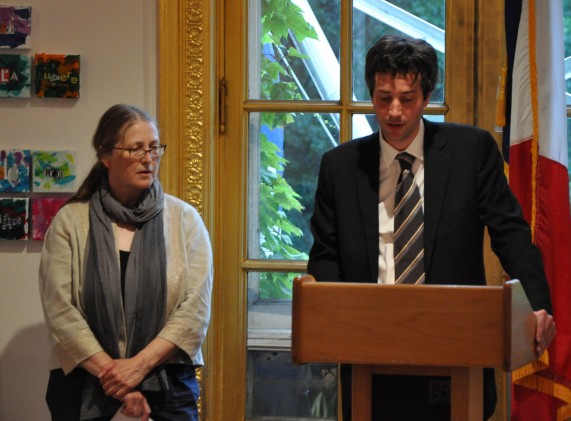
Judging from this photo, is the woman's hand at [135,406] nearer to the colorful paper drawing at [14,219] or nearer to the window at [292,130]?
the window at [292,130]

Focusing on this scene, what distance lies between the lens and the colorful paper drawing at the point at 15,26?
327cm

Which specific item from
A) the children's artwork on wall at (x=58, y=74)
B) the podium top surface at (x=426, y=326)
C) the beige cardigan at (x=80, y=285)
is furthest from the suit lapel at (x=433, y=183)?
the children's artwork on wall at (x=58, y=74)

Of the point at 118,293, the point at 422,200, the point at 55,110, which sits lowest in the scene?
the point at 118,293

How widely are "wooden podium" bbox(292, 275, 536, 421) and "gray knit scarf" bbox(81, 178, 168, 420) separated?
1.07 metres

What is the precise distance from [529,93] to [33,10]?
5.67 feet

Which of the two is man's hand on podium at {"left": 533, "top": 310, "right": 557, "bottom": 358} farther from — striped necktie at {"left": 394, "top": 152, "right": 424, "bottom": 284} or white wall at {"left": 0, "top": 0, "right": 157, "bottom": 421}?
white wall at {"left": 0, "top": 0, "right": 157, "bottom": 421}

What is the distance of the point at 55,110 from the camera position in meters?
3.29

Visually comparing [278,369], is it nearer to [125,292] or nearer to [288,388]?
[288,388]

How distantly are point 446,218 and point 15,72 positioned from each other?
72.5 inches

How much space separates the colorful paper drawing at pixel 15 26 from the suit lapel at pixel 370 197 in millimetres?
1613

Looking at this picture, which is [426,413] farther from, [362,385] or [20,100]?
Answer: [20,100]

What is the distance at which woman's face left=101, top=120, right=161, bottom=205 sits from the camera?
275 centimetres

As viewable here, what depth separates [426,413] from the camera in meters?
1.94

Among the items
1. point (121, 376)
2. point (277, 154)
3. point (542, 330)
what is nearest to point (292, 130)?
point (277, 154)
